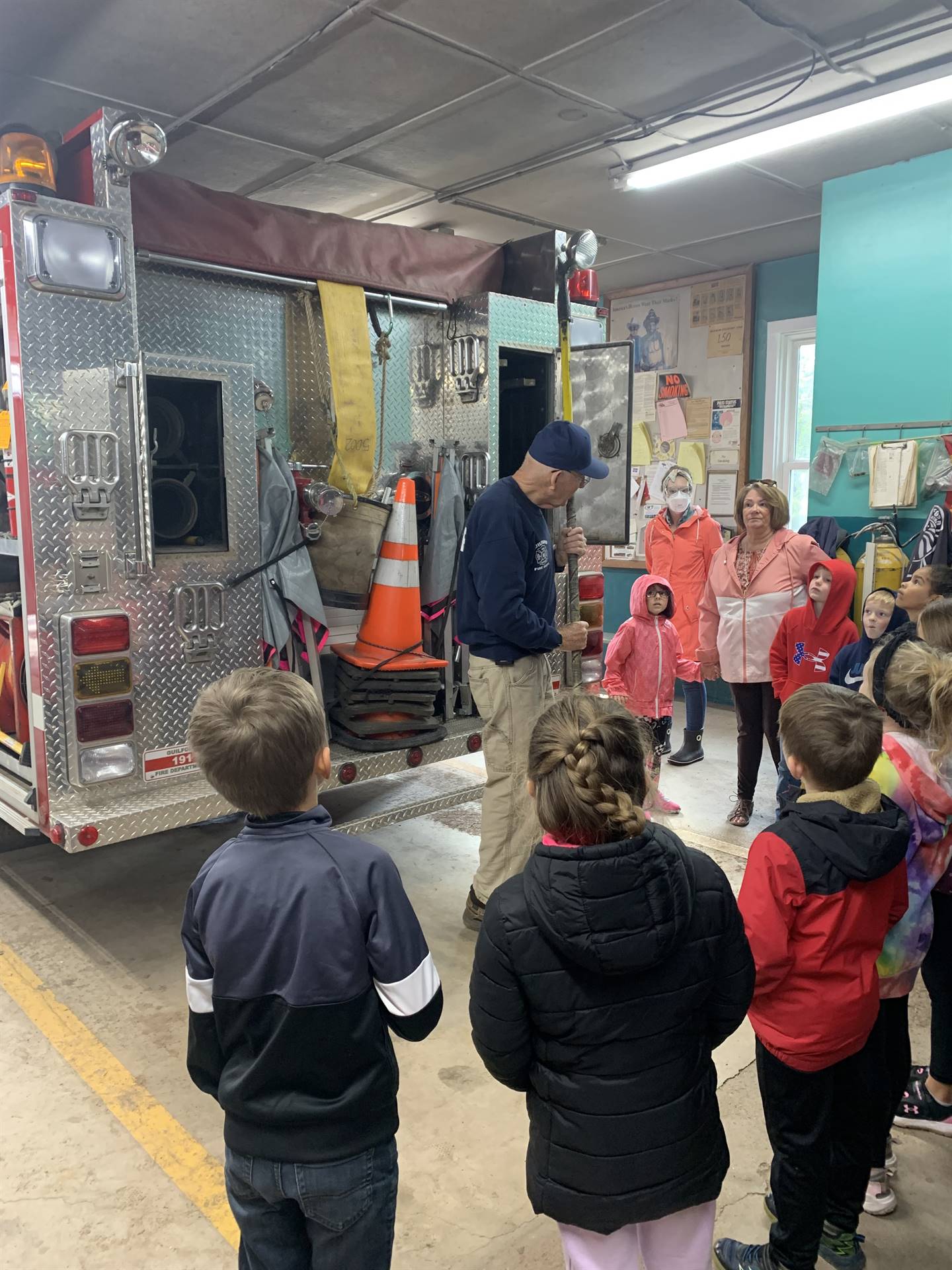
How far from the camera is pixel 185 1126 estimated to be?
2.97 metres

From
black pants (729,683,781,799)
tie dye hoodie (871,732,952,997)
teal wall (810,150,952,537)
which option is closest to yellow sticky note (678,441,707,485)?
teal wall (810,150,952,537)

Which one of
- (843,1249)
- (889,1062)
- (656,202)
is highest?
(656,202)

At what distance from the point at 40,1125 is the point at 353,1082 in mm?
1875

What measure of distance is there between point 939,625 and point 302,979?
7.27ft

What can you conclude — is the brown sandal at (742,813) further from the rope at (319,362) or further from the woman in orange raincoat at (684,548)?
the rope at (319,362)

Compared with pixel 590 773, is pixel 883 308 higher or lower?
higher

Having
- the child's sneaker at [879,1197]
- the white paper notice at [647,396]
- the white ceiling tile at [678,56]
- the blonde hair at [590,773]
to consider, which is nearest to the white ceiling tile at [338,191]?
the white ceiling tile at [678,56]

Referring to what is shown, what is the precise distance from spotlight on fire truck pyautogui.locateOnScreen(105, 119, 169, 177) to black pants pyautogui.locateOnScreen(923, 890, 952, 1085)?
3521mm

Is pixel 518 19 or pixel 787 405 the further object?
pixel 787 405

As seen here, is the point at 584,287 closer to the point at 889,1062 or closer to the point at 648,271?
the point at 889,1062

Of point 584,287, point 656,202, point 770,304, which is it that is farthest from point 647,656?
point 770,304

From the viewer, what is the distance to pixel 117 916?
14.7ft

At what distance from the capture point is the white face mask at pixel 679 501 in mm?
7918

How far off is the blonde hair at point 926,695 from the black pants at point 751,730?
3.13 metres
